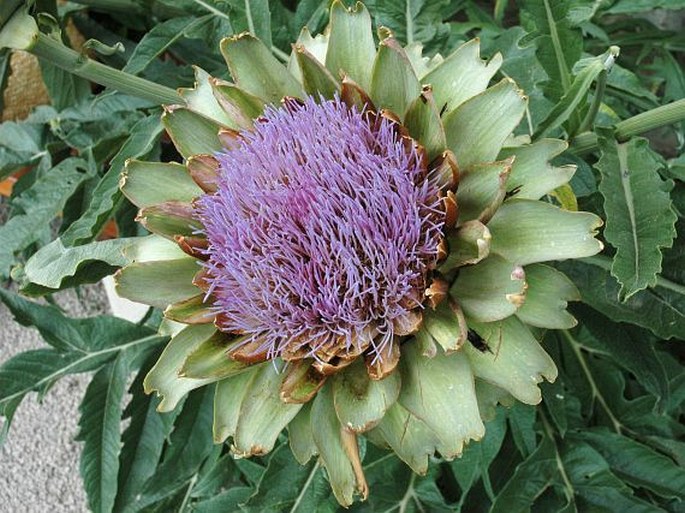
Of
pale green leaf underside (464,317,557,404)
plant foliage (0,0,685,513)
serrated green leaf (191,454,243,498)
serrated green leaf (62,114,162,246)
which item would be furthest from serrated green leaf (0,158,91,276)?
pale green leaf underside (464,317,557,404)

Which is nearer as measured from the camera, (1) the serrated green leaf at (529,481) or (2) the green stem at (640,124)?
(2) the green stem at (640,124)

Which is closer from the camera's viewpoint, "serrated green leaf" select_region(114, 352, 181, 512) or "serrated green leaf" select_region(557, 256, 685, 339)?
"serrated green leaf" select_region(557, 256, 685, 339)

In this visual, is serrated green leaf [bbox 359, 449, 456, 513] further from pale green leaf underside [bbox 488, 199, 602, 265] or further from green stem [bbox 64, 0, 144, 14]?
green stem [bbox 64, 0, 144, 14]

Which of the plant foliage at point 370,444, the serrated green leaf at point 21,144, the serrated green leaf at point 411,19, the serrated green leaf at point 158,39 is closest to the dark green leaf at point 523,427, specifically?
the plant foliage at point 370,444

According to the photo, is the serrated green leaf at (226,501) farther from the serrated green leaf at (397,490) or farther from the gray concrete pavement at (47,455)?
the gray concrete pavement at (47,455)

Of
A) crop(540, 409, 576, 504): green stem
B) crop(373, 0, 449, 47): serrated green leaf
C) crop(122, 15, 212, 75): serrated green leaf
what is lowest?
crop(540, 409, 576, 504): green stem

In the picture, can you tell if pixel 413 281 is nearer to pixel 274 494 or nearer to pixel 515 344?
pixel 515 344

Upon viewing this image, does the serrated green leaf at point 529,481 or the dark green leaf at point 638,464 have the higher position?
the serrated green leaf at point 529,481
